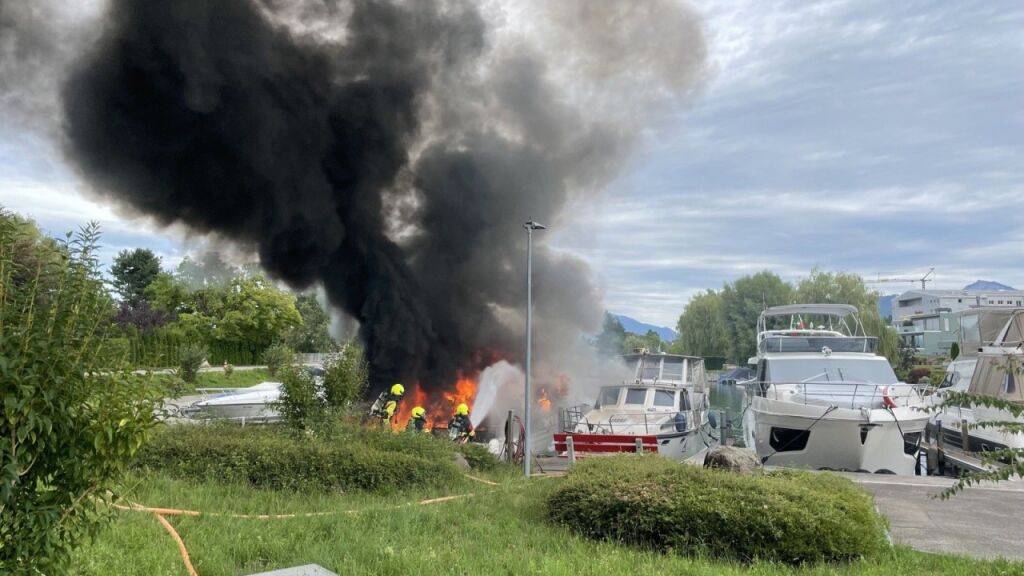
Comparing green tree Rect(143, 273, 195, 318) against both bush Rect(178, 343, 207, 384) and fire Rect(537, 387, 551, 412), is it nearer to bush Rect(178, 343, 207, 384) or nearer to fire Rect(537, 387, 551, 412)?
bush Rect(178, 343, 207, 384)

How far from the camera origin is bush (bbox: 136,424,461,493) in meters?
9.20

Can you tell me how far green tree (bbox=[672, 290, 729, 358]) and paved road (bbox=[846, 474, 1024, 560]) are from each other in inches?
2133

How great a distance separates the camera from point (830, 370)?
747 inches

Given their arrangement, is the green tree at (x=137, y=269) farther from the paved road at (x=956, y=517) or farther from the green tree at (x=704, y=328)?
the paved road at (x=956, y=517)

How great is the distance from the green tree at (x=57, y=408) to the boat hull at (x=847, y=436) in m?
15.7

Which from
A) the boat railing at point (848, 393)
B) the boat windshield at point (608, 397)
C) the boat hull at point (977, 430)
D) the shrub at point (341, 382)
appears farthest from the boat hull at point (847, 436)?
the shrub at point (341, 382)

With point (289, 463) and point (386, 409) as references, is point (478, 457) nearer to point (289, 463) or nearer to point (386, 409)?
point (386, 409)

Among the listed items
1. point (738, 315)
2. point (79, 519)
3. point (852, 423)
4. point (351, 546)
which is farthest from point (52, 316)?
point (738, 315)

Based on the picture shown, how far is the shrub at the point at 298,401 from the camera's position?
11602 mm

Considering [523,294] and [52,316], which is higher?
[523,294]

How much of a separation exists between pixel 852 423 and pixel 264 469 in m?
13.2

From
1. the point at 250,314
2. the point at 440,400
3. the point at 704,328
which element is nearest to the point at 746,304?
the point at 704,328

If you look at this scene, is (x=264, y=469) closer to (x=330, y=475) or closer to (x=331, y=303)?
(x=330, y=475)

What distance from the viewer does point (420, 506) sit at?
808 centimetres
